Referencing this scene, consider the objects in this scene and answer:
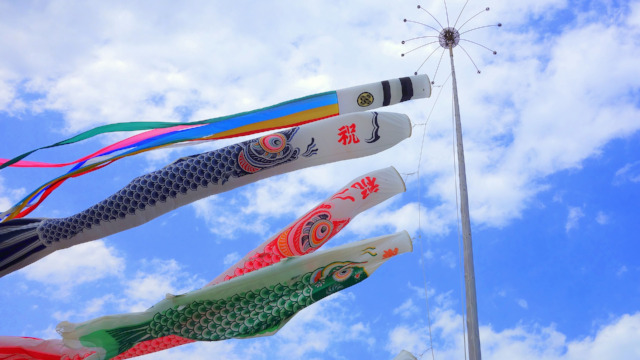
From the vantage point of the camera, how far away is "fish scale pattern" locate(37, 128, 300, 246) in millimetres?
6730

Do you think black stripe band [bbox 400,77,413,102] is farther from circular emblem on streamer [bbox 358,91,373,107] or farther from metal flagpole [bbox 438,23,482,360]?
metal flagpole [bbox 438,23,482,360]

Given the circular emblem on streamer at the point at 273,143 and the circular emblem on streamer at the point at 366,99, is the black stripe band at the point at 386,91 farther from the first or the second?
the circular emblem on streamer at the point at 273,143

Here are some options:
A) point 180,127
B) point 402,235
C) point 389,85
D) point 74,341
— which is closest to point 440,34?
point 389,85

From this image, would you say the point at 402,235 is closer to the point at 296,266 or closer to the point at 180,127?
the point at 296,266

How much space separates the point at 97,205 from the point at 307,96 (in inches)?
127

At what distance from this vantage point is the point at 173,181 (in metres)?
6.75

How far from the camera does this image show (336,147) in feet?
23.8

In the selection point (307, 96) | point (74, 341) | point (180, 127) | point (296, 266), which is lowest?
point (74, 341)

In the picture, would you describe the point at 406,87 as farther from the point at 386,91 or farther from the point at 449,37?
the point at 449,37

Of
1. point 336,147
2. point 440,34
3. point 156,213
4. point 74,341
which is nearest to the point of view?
point 74,341

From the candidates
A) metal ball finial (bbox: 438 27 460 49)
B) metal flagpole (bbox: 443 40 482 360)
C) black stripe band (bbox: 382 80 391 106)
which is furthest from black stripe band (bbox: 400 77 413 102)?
metal ball finial (bbox: 438 27 460 49)

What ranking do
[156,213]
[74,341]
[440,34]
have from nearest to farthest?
[74,341] < [156,213] < [440,34]

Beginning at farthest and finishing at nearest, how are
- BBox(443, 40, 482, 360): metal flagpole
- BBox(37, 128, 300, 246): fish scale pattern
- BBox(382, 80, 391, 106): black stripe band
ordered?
BBox(382, 80, 391, 106): black stripe band < BBox(37, 128, 300, 246): fish scale pattern < BBox(443, 40, 482, 360): metal flagpole

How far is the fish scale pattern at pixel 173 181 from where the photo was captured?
22.1 feet
